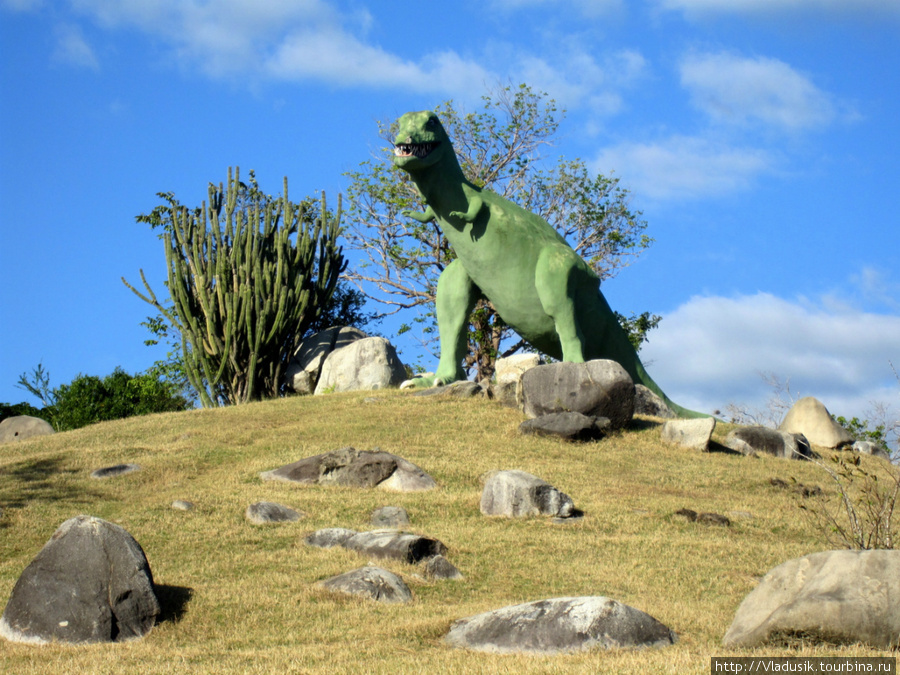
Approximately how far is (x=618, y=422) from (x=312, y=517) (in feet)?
20.5

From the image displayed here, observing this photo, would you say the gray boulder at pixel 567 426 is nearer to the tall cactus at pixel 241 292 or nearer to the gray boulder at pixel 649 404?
the gray boulder at pixel 649 404

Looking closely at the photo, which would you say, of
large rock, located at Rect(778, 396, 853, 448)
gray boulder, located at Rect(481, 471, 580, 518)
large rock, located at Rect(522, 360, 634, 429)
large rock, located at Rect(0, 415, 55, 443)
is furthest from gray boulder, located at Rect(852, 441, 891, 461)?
large rock, located at Rect(0, 415, 55, 443)

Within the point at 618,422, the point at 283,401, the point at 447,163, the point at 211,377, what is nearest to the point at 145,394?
the point at 211,377

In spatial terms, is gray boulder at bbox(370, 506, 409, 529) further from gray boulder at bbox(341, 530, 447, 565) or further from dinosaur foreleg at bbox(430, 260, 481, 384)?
dinosaur foreleg at bbox(430, 260, 481, 384)

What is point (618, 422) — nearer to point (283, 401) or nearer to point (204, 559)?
point (283, 401)

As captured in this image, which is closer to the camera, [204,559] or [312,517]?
[204,559]

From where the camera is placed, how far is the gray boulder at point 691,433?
14.8m

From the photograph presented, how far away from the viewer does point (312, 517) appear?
416 inches

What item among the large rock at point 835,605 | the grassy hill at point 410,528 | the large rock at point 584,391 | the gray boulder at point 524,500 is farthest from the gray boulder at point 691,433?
the large rock at point 835,605

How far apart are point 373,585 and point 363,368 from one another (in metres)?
13.0

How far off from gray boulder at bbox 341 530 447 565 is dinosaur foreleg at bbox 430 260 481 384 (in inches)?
343

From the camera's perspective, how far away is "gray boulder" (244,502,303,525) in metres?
10.4

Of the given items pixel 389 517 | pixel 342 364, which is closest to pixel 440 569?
pixel 389 517

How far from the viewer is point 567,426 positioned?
572 inches
